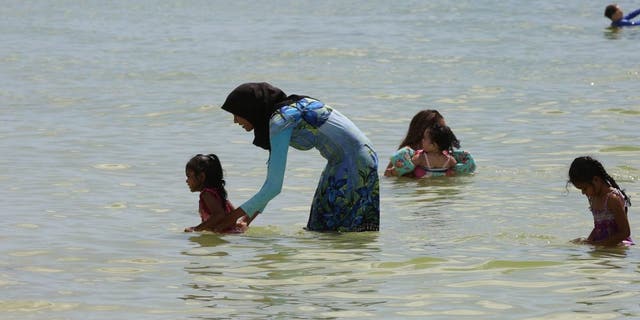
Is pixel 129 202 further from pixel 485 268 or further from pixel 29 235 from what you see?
pixel 485 268

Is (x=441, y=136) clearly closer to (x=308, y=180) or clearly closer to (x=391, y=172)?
(x=391, y=172)

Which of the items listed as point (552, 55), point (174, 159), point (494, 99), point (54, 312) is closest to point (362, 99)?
point (494, 99)

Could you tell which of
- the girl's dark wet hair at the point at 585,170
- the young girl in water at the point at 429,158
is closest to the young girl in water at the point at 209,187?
the girl's dark wet hair at the point at 585,170

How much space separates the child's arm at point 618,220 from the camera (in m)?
7.96

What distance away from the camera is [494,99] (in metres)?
17.8

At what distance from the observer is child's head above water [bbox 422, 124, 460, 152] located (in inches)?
450

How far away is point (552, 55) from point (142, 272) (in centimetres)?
1799

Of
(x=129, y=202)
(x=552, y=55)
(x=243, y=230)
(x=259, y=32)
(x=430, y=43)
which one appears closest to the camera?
(x=243, y=230)

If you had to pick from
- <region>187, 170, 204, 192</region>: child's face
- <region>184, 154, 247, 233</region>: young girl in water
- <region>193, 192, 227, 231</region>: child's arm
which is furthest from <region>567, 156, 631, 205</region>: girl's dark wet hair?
<region>187, 170, 204, 192</region>: child's face

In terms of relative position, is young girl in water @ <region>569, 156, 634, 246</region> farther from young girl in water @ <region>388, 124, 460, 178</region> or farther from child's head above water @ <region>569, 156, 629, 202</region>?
young girl in water @ <region>388, 124, 460, 178</region>

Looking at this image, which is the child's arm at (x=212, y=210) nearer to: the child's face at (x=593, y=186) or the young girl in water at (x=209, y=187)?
the young girl in water at (x=209, y=187)

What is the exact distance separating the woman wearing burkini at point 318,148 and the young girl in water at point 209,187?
26.5 inches

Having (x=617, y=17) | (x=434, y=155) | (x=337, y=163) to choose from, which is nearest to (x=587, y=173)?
(x=337, y=163)

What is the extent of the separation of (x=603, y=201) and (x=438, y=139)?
11.5 ft
